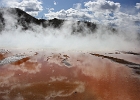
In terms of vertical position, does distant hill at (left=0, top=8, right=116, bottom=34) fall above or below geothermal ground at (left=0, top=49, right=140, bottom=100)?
above

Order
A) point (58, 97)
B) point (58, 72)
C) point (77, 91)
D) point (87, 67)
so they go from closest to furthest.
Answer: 1. point (58, 97)
2. point (77, 91)
3. point (58, 72)
4. point (87, 67)

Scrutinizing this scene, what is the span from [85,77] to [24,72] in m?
2.99

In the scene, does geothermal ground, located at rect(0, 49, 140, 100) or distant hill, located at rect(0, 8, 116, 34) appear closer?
geothermal ground, located at rect(0, 49, 140, 100)

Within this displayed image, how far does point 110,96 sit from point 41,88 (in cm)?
265

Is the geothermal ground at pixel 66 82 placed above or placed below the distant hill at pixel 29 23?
below

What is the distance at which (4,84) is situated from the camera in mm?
7824

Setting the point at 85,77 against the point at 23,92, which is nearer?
the point at 23,92

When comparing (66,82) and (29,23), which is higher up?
(29,23)

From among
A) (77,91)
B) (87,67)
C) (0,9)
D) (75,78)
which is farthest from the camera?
(0,9)

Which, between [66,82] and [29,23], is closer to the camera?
[66,82]

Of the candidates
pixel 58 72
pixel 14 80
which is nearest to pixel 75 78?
pixel 58 72

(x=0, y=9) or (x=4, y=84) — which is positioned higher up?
(x=0, y=9)

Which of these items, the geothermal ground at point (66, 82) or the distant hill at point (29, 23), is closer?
the geothermal ground at point (66, 82)

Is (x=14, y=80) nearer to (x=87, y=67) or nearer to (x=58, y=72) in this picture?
(x=58, y=72)
